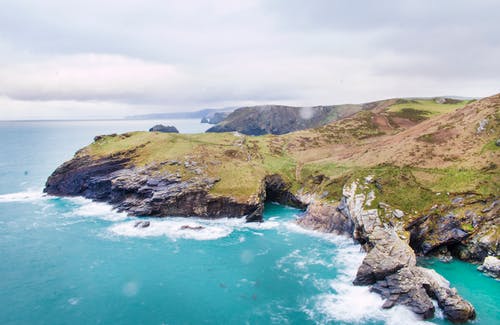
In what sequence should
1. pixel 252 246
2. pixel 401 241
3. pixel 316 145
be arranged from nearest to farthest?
1. pixel 401 241
2. pixel 252 246
3. pixel 316 145

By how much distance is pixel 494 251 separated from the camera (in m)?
50.9

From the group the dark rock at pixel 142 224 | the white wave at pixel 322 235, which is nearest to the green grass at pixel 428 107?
the white wave at pixel 322 235

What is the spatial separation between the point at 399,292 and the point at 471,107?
255 feet

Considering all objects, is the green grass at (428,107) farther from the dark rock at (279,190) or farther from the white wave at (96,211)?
the white wave at (96,211)

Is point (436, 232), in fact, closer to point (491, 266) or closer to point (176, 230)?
point (491, 266)

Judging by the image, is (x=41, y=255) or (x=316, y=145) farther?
(x=316, y=145)

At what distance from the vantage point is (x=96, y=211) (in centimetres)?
8069

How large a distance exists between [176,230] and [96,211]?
87.7 ft

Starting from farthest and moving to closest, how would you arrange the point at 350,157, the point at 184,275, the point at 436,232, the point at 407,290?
the point at 350,157 < the point at 436,232 < the point at 184,275 < the point at 407,290

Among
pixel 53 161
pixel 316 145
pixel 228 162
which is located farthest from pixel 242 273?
pixel 53 161

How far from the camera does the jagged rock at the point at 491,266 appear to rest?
156 ft

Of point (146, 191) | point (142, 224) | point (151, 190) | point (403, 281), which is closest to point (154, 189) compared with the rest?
point (151, 190)

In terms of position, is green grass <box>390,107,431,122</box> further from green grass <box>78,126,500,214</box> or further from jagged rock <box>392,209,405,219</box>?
jagged rock <box>392,209,405,219</box>

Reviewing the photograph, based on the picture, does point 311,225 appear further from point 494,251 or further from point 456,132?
point 456,132
